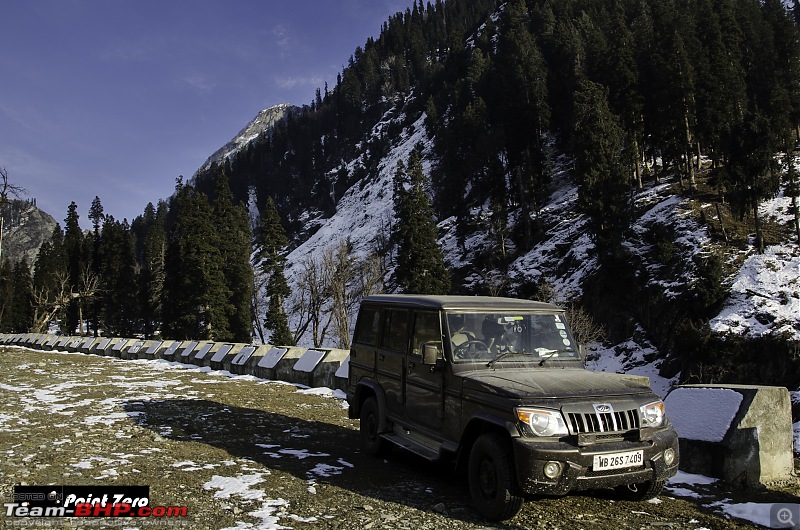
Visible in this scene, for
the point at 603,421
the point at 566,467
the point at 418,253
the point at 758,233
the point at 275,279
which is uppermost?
the point at 758,233

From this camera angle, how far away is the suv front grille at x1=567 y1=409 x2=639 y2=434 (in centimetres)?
501

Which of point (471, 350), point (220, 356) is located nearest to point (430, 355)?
point (471, 350)

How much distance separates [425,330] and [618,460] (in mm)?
2760

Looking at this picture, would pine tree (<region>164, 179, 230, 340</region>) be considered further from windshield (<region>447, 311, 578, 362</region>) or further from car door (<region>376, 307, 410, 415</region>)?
windshield (<region>447, 311, 578, 362</region>)

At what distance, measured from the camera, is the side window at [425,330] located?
662cm

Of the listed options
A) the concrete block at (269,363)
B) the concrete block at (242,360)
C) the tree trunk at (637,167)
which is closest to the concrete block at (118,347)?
the concrete block at (242,360)

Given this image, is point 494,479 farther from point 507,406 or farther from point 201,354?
point 201,354

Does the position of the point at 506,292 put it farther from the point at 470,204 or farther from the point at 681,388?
the point at 681,388

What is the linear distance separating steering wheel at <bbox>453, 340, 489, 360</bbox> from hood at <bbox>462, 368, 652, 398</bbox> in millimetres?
268

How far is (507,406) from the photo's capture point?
5.11 m

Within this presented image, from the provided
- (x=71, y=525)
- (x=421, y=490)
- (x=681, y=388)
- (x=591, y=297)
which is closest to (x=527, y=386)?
(x=421, y=490)

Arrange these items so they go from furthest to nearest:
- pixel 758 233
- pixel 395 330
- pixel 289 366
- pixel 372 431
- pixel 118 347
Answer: pixel 758 233 → pixel 118 347 → pixel 289 366 → pixel 372 431 → pixel 395 330

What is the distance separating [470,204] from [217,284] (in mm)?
36288

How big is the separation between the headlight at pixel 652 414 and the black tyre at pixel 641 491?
636mm
